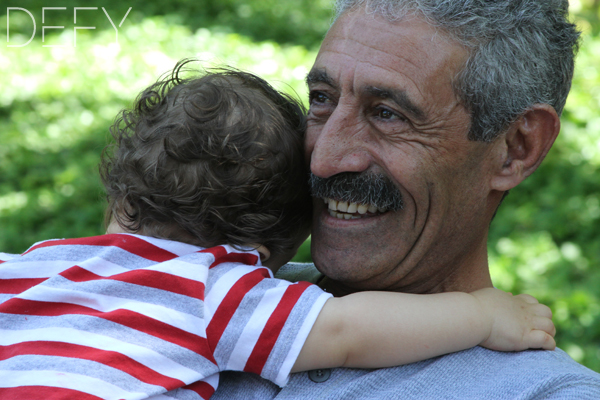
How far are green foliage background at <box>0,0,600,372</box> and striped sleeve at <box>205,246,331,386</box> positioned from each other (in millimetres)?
1350

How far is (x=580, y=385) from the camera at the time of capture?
1.80m

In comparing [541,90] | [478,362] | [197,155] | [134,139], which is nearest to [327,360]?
[478,362]

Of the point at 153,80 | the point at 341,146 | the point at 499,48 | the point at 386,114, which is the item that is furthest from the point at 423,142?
the point at 153,80

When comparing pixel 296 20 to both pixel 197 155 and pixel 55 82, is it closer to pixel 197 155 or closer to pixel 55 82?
pixel 55 82

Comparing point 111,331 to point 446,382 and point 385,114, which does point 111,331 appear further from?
point 385,114

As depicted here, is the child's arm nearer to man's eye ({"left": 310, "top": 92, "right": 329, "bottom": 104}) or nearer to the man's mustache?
the man's mustache

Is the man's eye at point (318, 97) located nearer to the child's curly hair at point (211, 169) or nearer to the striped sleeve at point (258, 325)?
the child's curly hair at point (211, 169)

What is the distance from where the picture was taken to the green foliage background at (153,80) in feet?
15.1

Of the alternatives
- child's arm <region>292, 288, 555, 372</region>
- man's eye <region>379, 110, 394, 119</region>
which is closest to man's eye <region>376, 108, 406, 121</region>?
man's eye <region>379, 110, 394, 119</region>

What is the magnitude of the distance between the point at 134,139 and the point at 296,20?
8.54 meters

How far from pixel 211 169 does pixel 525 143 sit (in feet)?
3.64

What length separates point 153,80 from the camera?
7.73m

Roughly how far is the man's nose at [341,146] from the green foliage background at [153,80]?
0.83 meters

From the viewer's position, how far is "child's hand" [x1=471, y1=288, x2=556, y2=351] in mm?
1916
